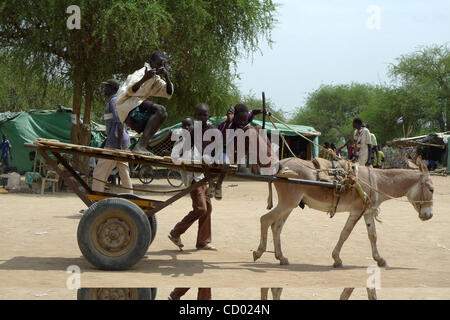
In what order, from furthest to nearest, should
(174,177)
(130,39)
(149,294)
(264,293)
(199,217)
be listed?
(174,177), (130,39), (199,217), (264,293), (149,294)

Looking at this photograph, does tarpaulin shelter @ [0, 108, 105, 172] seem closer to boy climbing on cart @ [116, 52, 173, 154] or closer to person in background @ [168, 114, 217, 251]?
person in background @ [168, 114, 217, 251]

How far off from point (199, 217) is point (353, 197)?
2197 millimetres

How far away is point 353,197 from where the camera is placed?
739 cm

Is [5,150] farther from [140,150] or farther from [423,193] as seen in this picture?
[423,193]

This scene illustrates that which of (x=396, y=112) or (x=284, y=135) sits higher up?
(x=396, y=112)

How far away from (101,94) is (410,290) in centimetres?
1486

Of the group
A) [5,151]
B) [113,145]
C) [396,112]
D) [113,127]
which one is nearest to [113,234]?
[113,145]

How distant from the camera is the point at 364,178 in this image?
299 inches

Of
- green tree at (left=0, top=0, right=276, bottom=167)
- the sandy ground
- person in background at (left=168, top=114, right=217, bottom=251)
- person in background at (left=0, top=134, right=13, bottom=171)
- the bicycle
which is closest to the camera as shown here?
the sandy ground

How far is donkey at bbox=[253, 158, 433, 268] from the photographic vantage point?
23.9ft

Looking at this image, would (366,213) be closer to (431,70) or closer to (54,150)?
(54,150)

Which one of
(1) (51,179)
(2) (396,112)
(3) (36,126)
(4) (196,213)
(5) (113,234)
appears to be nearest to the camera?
(5) (113,234)

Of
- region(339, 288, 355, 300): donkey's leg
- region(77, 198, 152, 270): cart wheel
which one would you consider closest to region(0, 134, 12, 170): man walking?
region(77, 198, 152, 270): cart wheel
